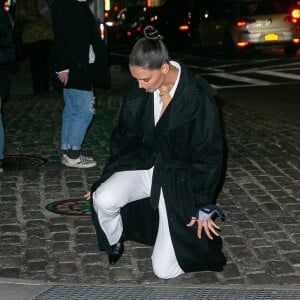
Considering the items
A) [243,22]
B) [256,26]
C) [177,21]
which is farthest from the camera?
[177,21]

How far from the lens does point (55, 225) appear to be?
666 centimetres

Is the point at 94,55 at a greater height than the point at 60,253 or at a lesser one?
greater

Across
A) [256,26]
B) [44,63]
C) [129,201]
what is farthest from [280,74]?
[129,201]

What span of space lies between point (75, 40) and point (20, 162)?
1.67 meters

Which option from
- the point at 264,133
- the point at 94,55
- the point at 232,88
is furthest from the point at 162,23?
the point at 94,55

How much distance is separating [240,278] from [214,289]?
11.3 inches

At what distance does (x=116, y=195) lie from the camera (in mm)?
5367

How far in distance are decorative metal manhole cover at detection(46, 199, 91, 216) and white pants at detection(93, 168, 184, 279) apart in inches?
56.3

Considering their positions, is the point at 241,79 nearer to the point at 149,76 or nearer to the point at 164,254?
the point at 164,254

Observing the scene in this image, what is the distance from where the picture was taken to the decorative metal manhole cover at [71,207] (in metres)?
7.01

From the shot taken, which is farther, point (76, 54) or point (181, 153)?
point (76, 54)

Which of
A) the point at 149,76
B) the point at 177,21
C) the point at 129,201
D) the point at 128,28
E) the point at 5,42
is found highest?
the point at 149,76

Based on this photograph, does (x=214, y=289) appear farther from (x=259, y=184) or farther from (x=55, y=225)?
(x=259, y=184)

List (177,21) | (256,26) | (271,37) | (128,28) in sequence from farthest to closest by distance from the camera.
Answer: (128,28) < (177,21) < (271,37) < (256,26)
